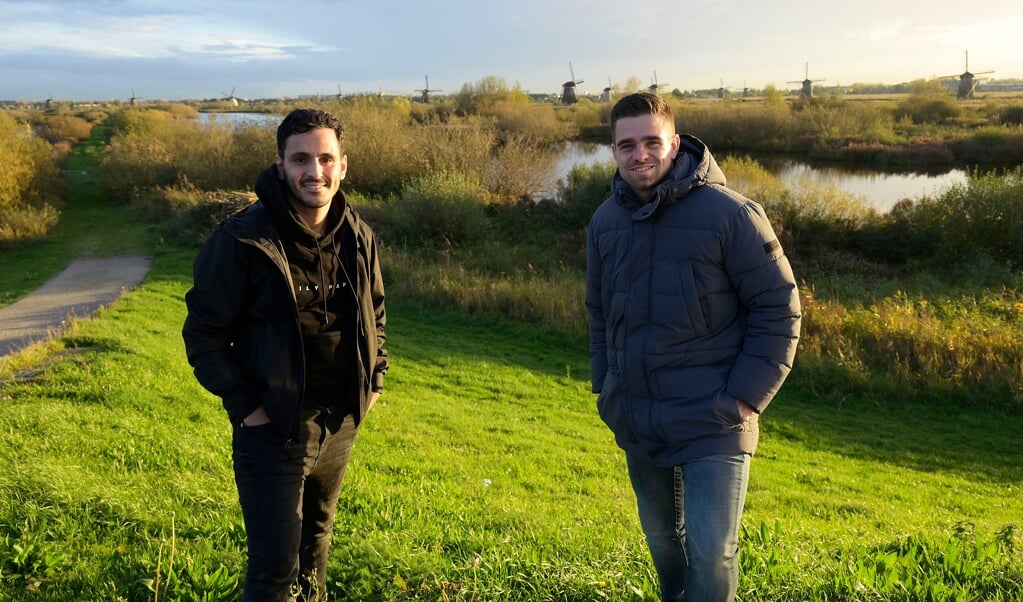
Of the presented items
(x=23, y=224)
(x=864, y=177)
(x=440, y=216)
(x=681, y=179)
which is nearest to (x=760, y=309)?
(x=681, y=179)

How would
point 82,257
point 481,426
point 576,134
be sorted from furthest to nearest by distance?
point 576,134, point 82,257, point 481,426

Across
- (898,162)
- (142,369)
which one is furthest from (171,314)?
(898,162)

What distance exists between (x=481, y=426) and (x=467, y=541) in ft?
16.0

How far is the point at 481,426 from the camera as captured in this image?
28.1 feet

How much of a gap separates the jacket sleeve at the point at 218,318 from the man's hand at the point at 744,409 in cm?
177

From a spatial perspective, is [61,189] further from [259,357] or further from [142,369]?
[259,357]

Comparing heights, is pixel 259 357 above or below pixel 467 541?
above

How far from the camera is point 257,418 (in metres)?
2.49

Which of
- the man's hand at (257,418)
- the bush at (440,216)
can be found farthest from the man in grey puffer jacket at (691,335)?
the bush at (440,216)

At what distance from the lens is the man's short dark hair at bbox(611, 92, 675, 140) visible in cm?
259

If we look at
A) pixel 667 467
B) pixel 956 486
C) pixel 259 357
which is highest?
pixel 259 357

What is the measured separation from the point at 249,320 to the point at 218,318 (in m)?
0.13

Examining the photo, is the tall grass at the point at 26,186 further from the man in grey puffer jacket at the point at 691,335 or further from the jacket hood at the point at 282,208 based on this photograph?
the man in grey puffer jacket at the point at 691,335

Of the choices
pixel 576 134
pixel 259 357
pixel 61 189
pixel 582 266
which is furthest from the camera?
pixel 576 134
